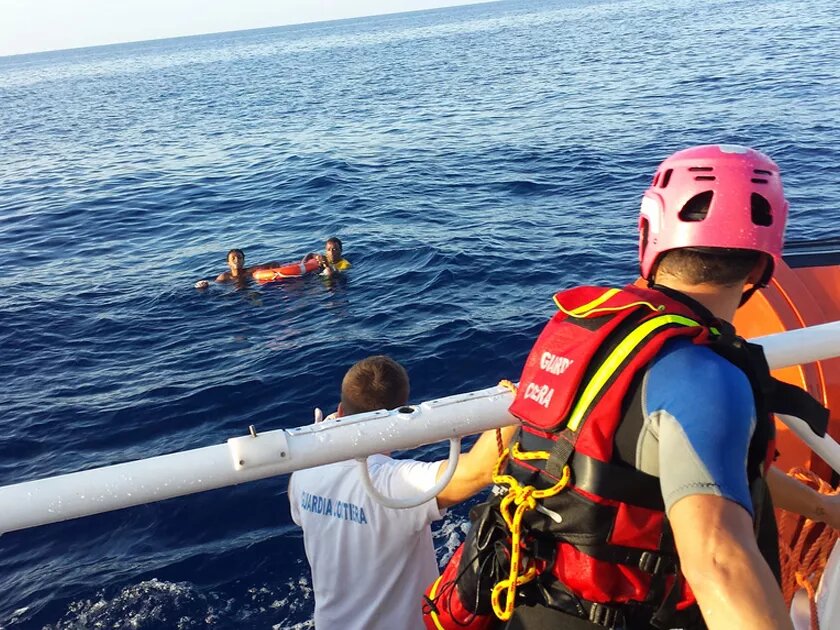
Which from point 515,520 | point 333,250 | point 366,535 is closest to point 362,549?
point 366,535

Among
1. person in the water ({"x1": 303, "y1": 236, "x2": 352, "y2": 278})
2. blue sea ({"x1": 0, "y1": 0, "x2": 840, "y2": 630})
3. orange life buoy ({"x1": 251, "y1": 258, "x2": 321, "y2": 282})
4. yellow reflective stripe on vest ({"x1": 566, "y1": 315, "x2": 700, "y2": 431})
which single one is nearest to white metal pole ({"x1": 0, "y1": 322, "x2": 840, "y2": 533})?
yellow reflective stripe on vest ({"x1": 566, "y1": 315, "x2": 700, "y2": 431})

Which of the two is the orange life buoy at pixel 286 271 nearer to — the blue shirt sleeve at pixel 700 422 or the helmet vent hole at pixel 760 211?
the helmet vent hole at pixel 760 211

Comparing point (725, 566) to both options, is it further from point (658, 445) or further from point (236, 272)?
point (236, 272)

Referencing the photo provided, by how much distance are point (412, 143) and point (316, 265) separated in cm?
1411

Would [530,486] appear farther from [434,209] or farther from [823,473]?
[434,209]

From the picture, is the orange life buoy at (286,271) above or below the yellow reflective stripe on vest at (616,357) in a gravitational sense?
below

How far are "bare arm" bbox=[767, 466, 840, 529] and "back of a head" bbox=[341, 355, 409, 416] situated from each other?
1.31 metres

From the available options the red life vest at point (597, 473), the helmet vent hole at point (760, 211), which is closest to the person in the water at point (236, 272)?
the red life vest at point (597, 473)

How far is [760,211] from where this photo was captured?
Answer: 1.94 m

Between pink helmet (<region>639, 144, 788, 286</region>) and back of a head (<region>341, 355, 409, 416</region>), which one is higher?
pink helmet (<region>639, 144, 788, 286</region>)

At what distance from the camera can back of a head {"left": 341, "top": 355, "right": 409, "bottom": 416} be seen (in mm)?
2916

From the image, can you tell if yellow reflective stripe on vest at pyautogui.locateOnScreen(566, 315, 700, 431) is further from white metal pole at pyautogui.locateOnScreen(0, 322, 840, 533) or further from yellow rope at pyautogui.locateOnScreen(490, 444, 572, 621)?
white metal pole at pyautogui.locateOnScreen(0, 322, 840, 533)

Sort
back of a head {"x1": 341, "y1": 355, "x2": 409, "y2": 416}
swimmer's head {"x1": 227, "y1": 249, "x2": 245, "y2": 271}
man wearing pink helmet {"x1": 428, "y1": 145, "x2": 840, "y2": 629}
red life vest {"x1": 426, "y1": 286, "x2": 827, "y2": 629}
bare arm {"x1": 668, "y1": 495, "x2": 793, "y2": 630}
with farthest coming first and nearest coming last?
1. swimmer's head {"x1": 227, "y1": 249, "x2": 245, "y2": 271}
2. back of a head {"x1": 341, "y1": 355, "x2": 409, "y2": 416}
3. red life vest {"x1": 426, "y1": 286, "x2": 827, "y2": 629}
4. man wearing pink helmet {"x1": 428, "y1": 145, "x2": 840, "y2": 629}
5. bare arm {"x1": 668, "y1": 495, "x2": 793, "y2": 630}

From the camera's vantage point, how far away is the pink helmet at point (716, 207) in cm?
188
